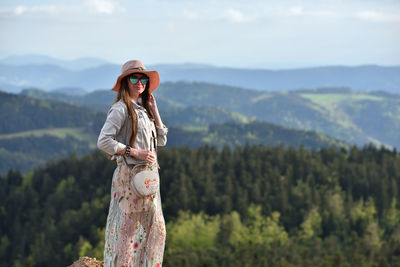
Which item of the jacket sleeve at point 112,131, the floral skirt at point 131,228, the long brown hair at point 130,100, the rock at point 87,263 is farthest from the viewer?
the rock at point 87,263

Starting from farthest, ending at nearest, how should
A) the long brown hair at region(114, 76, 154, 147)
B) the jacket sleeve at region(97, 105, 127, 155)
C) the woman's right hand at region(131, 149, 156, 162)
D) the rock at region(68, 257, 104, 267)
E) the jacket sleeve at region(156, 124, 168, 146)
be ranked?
1. the rock at region(68, 257, 104, 267)
2. the jacket sleeve at region(156, 124, 168, 146)
3. the long brown hair at region(114, 76, 154, 147)
4. the woman's right hand at region(131, 149, 156, 162)
5. the jacket sleeve at region(97, 105, 127, 155)

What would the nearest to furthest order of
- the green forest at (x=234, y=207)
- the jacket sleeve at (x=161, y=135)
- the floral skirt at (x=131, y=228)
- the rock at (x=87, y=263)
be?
1. the floral skirt at (x=131, y=228)
2. the jacket sleeve at (x=161, y=135)
3. the rock at (x=87, y=263)
4. the green forest at (x=234, y=207)

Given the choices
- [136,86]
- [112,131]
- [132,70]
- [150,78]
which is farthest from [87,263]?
[132,70]

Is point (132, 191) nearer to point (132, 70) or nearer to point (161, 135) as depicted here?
point (161, 135)

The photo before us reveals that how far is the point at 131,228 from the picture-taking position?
40.4 feet

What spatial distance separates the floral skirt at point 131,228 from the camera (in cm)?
1220

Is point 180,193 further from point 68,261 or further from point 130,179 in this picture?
point 130,179

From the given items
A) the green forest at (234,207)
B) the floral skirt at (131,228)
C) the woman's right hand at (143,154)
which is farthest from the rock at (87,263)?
the green forest at (234,207)

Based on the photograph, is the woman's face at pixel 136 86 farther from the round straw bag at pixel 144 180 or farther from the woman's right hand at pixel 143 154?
the round straw bag at pixel 144 180

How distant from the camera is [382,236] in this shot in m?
144

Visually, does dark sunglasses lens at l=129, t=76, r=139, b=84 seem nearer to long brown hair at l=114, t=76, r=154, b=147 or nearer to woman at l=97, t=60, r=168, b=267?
woman at l=97, t=60, r=168, b=267

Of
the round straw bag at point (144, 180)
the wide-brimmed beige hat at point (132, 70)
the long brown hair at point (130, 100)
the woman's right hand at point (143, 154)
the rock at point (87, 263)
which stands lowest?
the rock at point (87, 263)

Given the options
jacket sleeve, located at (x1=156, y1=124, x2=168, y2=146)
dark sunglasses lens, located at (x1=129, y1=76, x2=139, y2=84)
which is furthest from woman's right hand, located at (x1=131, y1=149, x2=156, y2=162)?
dark sunglasses lens, located at (x1=129, y1=76, x2=139, y2=84)

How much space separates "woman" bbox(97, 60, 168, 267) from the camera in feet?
39.6
